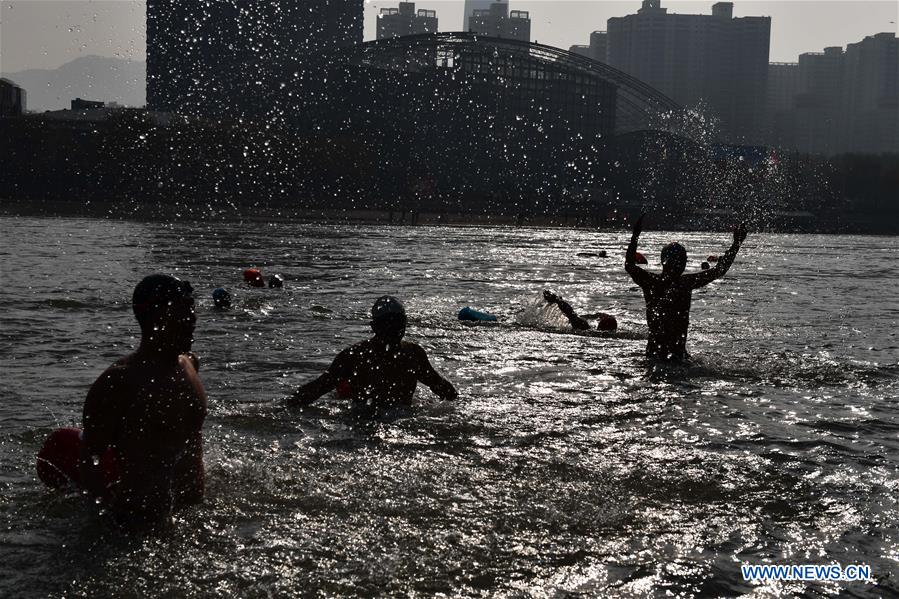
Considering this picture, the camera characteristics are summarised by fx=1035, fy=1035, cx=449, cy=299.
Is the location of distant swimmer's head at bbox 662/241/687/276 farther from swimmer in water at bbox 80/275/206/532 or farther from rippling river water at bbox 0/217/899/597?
swimmer in water at bbox 80/275/206/532

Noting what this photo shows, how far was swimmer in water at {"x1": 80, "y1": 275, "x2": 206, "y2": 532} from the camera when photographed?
17.1ft

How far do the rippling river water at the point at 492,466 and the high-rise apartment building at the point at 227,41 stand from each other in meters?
98.1

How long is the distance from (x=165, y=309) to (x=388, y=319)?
9.12 ft

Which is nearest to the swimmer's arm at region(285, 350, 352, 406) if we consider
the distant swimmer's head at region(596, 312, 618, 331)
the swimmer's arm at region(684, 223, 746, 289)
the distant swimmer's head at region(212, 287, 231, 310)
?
the swimmer's arm at region(684, 223, 746, 289)

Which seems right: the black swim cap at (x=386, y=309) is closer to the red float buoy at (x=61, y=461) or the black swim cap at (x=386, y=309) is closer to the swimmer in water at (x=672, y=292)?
the red float buoy at (x=61, y=461)

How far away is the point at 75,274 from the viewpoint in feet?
69.9

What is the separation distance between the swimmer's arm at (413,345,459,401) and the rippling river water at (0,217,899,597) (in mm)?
182

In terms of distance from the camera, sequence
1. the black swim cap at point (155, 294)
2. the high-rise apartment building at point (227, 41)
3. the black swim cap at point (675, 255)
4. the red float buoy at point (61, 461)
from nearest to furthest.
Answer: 1. the black swim cap at point (155, 294)
2. the red float buoy at point (61, 461)
3. the black swim cap at point (675, 255)
4. the high-rise apartment building at point (227, 41)

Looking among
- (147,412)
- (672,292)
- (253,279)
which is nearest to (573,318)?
(672,292)

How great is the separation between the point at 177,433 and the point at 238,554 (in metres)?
0.74

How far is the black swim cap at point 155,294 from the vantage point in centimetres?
520

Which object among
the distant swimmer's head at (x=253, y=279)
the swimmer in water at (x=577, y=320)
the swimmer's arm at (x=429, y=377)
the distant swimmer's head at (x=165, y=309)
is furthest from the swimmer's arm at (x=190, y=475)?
the distant swimmer's head at (x=253, y=279)

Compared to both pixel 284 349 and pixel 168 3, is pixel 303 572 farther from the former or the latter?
pixel 168 3

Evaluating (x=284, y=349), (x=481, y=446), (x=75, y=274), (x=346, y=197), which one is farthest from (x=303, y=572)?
A: (x=346, y=197)
